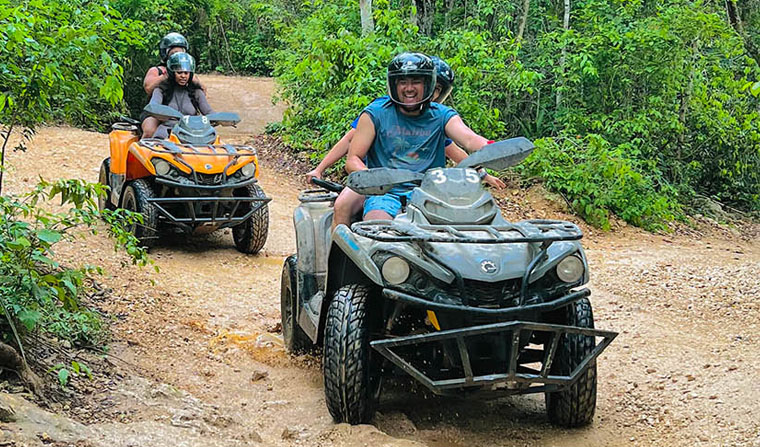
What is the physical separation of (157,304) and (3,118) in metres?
2.20

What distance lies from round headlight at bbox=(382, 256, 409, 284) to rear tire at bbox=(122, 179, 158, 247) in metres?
4.58

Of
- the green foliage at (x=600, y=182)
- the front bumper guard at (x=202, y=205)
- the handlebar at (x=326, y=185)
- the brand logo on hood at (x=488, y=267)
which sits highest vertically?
the handlebar at (x=326, y=185)

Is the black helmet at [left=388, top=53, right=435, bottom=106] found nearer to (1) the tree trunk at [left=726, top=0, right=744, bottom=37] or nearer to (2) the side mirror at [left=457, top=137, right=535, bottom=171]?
(2) the side mirror at [left=457, top=137, right=535, bottom=171]

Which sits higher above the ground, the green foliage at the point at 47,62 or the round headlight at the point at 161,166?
the green foliage at the point at 47,62

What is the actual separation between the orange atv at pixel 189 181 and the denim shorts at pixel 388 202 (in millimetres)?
3715

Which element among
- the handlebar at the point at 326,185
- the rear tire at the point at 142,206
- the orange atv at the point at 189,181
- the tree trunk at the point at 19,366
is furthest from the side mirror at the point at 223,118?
the tree trunk at the point at 19,366

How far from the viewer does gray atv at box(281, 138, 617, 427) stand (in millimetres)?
3723

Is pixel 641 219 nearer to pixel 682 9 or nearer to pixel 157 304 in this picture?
pixel 682 9

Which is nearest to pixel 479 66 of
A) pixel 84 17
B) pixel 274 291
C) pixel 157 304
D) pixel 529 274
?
pixel 274 291

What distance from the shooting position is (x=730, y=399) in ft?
15.1

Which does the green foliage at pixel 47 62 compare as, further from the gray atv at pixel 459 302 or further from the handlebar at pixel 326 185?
the gray atv at pixel 459 302

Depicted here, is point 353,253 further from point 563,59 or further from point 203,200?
point 563,59

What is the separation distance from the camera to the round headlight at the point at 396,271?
3.78 m

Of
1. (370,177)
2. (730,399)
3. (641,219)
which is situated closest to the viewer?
(370,177)
